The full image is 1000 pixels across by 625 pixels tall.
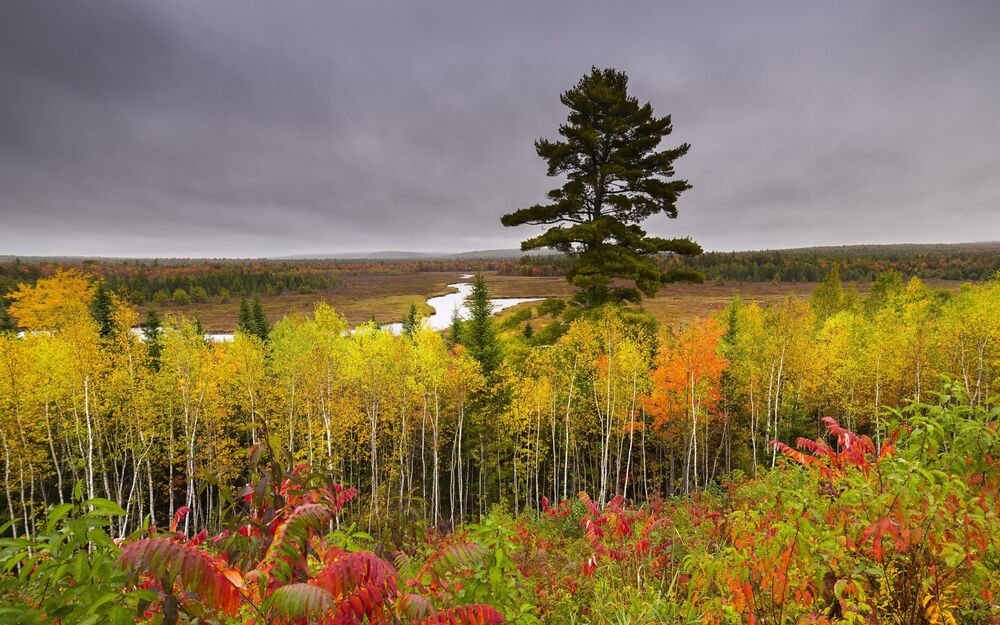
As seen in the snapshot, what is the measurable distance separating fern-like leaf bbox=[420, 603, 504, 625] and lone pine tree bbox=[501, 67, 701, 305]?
1557 cm

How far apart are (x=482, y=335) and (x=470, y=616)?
24404mm

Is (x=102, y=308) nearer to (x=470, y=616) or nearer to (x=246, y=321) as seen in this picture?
(x=246, y=321)

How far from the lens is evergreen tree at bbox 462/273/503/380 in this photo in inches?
1057

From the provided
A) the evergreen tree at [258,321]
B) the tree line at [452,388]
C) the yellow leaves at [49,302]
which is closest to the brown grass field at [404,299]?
the evergreen tree at [258,321]

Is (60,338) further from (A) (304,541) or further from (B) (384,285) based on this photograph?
(B) (384,285)

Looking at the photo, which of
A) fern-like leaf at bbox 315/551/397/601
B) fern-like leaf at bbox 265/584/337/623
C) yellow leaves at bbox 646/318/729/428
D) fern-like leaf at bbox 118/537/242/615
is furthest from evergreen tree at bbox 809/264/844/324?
fern-like leaf at bbox 118/537/242/615

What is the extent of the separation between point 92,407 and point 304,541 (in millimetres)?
30343

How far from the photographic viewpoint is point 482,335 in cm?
2734

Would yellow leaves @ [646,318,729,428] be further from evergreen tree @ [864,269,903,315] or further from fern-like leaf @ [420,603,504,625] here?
evergreen tree @ [864,269,903,315]

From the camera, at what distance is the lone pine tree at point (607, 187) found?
18.0 metres

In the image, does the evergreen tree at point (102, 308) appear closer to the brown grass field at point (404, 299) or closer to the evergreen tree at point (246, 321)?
the evergreen tree at point (246, 321)

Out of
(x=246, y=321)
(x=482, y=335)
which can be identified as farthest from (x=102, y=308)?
(x=482, y=335)

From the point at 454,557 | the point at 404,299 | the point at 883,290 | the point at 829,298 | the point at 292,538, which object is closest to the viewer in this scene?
the point at 292,538

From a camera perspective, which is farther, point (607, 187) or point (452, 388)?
point (452, 388)
